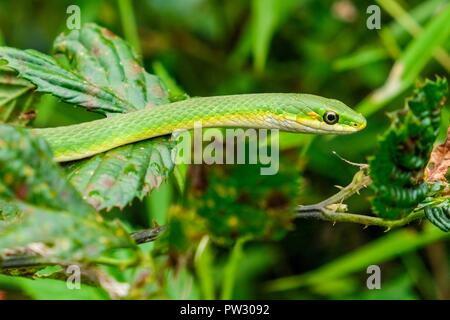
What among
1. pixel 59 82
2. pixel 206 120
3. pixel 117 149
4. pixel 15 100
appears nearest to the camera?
pixel 117 149

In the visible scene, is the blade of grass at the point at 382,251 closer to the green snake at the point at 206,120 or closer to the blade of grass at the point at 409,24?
the blade of grass at the point at 409,24

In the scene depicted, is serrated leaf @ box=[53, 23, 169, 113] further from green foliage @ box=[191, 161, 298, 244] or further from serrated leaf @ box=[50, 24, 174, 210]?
green foliage @ box=[191, 161, 298, 244]

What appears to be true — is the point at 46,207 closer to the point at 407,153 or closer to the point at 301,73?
the point at 407,153

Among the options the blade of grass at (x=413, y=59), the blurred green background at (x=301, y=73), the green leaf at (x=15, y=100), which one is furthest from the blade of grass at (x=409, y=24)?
the green leaf at (x=15, y=100)

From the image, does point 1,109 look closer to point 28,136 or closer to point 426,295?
point 28,136

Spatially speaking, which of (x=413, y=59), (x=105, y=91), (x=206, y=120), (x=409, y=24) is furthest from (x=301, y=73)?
(x=105, y=91)

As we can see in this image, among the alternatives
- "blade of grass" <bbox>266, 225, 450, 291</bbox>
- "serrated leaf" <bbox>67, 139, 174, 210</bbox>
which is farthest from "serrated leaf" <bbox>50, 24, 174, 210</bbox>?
"blade of grass" <bbox>266, 225, 450, 291</bbox>
